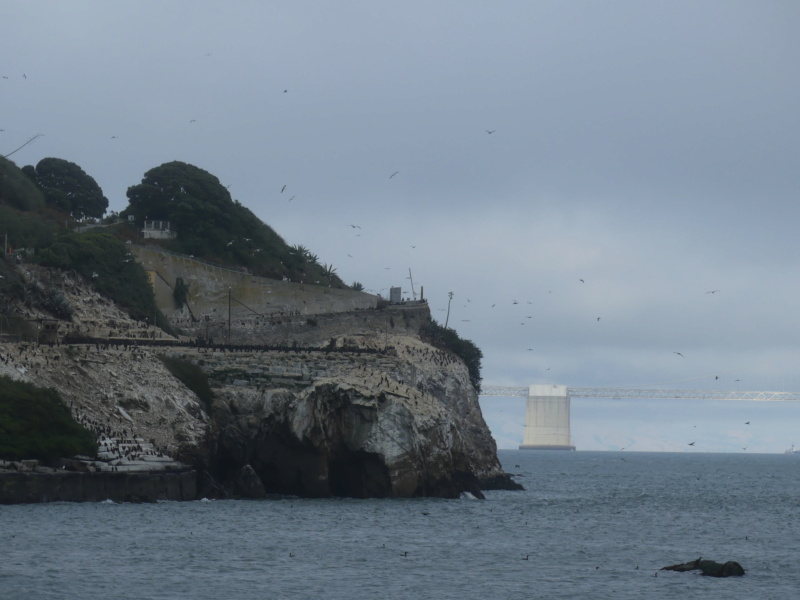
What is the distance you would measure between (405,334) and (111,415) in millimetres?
34605

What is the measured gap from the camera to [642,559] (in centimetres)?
4506

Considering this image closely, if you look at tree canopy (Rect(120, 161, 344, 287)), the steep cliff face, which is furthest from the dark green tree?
the steep cliff face

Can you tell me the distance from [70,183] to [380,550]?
6981 cm

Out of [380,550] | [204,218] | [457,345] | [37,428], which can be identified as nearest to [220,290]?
[204,218]

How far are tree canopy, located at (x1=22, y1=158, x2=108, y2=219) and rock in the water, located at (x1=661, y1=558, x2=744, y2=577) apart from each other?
72.2 metres

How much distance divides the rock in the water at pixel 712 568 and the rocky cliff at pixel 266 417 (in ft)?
70.9

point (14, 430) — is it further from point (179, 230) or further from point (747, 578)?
point (179, 230)

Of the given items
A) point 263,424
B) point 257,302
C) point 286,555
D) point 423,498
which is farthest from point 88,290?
point 286,555

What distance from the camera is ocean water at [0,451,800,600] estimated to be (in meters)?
37.0

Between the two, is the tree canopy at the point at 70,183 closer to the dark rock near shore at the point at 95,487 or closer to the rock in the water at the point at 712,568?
the dark rock near shore at the point at 95,487

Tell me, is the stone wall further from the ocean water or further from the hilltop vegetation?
the hilltop vegetation

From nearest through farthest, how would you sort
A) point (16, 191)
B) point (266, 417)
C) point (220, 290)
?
point (266, 417) → point (220, 290) → point (16, 191)

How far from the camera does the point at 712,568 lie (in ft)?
136

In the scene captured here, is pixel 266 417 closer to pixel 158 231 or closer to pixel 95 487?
pixel 95 487
